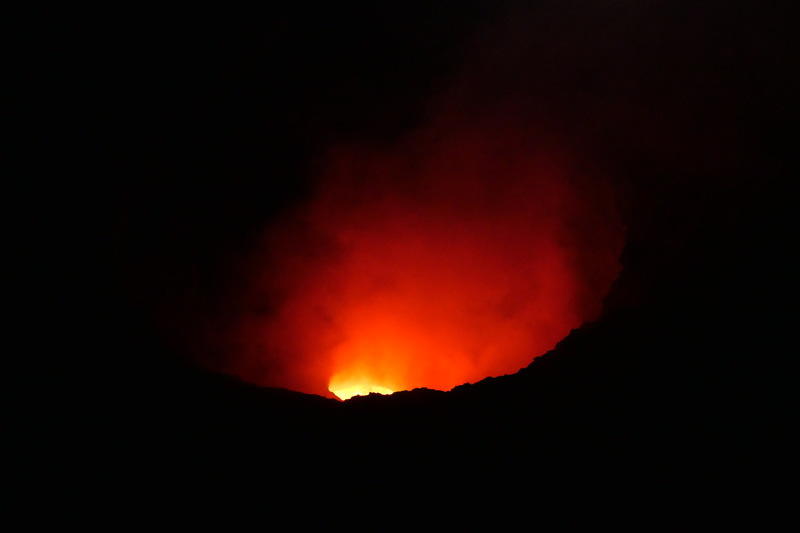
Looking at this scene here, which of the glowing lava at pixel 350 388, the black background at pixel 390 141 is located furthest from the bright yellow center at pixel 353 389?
the black background at pixel 390 141

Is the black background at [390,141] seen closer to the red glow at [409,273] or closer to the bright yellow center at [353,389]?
the red glow at [409,273]

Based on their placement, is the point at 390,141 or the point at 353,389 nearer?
the point at 390,141

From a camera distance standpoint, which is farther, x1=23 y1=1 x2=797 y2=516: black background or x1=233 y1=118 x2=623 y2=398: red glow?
x1=233 y1=118 x2=623 y2=398: red glow

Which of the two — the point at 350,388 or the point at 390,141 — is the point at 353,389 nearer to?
the point at 350,388

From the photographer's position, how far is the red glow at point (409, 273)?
7.29m

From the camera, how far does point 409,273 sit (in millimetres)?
8078

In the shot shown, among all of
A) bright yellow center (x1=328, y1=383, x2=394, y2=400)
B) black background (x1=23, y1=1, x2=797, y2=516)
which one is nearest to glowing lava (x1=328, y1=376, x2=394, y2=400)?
bright yellow center (x1=328, y1=383, x2=394, y2=400)

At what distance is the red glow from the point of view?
7.29m

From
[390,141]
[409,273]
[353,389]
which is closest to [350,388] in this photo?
[353,389]

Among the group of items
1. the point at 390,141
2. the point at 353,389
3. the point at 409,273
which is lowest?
the point at 353,389

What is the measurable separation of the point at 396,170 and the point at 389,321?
214 cm

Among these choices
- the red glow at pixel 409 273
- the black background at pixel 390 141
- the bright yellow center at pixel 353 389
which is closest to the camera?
the black background at pixel 390 141

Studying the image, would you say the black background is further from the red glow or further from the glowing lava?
the glowing lava

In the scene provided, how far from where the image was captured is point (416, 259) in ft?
26.3
